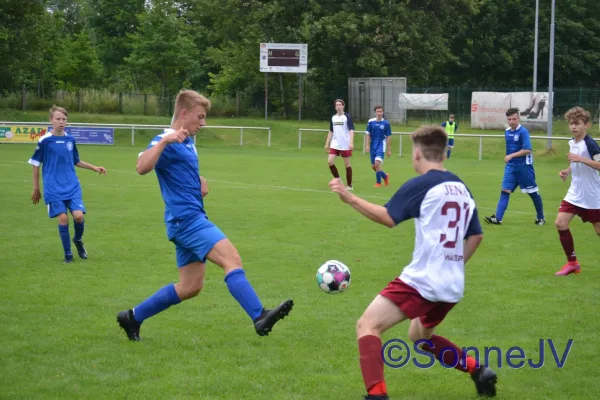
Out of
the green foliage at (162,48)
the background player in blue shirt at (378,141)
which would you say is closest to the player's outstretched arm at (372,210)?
the background player in blue shirt at (378,141)

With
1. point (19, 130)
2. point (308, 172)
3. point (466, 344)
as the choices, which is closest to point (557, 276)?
point (466, 344)

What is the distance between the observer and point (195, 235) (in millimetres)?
5812

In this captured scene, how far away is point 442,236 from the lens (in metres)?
4.65

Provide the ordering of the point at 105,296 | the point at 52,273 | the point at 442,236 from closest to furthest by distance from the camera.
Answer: the point at 442,236 → the point at 105,296 → the point at 52,273

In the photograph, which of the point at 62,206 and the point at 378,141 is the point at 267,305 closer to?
the point at 62,206

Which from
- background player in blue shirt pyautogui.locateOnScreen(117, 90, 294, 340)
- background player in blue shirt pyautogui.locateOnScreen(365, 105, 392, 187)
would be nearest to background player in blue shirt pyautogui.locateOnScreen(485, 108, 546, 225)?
background player in blue shirt pyautogui.locateOnScreen(365, 105, 392, 187)

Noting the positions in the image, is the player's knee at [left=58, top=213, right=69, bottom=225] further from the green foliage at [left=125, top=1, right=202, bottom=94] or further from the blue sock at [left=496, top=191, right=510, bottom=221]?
the green foliage at [left=125, top=1, right=202, bottom=94]

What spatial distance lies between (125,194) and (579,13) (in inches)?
1717

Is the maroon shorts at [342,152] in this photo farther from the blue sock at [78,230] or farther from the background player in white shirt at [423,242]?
the background player in white shirt at [423,242]

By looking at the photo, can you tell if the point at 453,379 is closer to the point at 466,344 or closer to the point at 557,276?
the point at 466,344

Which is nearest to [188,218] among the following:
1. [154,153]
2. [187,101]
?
[154,153]

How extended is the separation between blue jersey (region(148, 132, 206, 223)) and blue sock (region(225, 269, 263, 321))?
1.86ft

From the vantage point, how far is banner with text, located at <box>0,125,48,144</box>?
33.9 meters

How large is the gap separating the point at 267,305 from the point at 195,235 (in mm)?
2091
